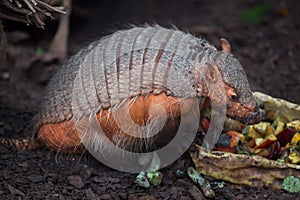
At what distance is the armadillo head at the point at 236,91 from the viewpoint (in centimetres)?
441

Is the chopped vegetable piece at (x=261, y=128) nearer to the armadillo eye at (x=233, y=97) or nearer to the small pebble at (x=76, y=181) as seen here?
the armadillo eye at (x=233, y=97)

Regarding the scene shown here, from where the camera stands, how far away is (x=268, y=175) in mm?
4473

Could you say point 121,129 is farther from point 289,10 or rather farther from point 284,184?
point 289,10

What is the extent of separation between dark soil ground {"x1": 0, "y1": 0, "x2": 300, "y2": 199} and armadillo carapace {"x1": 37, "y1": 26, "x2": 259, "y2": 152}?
0.33m

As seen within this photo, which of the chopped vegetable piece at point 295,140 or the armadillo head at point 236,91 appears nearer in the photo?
the armadillo head at point 236,91

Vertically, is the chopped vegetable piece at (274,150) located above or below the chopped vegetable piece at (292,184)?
above

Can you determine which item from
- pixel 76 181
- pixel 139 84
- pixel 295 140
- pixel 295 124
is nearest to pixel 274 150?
pixel 295 140

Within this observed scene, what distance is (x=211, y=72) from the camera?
4.40m

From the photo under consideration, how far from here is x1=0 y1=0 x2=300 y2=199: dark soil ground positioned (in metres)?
4.42

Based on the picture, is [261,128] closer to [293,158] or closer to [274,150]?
[274,150]

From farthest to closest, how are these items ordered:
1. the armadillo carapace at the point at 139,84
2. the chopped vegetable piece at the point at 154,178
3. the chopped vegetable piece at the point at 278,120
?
the chopped vegetable piece at the point at 278,120, the chopped vegetable piece at the point at 154,178, the armadillo carapace at the point at 139,84

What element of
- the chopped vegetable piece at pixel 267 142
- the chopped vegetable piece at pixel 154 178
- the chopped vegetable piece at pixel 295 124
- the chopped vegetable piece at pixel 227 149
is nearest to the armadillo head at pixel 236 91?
the chopped vegetable piece at pixel 267 142

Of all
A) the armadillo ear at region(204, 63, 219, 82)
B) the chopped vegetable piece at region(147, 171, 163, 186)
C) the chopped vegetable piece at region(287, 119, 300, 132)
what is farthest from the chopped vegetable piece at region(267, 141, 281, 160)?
the chopped vegetable piece at region(147, 171, 163, 186)

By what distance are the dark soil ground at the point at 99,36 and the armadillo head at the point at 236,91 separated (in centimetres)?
58
